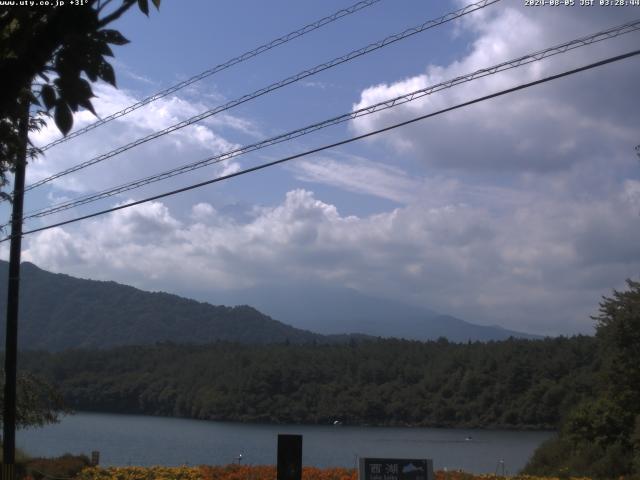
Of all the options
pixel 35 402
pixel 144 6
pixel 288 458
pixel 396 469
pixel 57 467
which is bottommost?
pixel 57 467

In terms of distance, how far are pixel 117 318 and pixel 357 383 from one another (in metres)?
119

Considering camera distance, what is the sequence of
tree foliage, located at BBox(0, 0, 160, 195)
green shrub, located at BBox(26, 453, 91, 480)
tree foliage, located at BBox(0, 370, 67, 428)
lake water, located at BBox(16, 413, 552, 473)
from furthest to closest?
lake water, located at BBox(16, 413, 552, 473) → tree foliage, located at BBox(0, 370, 67, 428) → green shrub, located at BBox(26, 453, 91, 480) → tree foliage, located at BBox(0, 0, 160, 195)

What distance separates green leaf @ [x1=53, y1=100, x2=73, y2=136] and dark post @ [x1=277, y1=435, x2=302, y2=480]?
8.12 metres

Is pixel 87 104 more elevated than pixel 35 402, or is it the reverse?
pixel 87 104

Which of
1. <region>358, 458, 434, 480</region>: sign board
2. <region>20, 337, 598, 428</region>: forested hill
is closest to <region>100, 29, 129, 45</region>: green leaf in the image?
<region>358, 458, 434, 480</region>: sign board

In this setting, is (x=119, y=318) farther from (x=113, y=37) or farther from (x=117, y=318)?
(x=113, y=37)

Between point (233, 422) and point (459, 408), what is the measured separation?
15.4 meters

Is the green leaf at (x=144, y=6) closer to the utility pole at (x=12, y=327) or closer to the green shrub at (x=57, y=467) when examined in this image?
the utility pole at (x=12, y=327)

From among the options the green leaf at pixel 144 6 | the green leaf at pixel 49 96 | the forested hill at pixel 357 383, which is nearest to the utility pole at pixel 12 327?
the green leaf at pixel 144 6

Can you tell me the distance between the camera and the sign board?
39.5ft

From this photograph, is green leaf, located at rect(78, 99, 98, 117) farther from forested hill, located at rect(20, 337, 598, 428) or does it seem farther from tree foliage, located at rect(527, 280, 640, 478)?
forested hill, located at rect(20, 337, 598, 428)

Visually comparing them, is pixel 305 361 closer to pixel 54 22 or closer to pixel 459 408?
pixel 459 408

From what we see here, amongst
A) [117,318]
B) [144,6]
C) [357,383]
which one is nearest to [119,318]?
[117,318]

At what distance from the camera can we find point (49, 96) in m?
4.15
